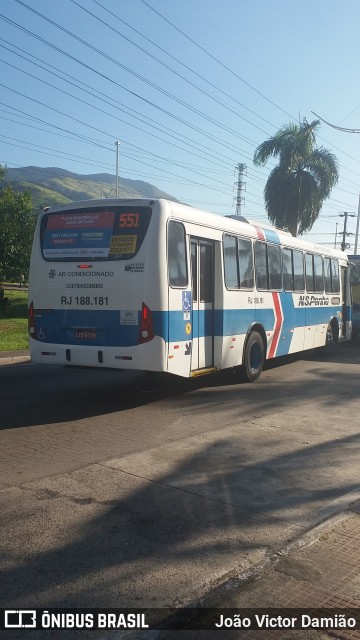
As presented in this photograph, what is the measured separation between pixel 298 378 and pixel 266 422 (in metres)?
4.80

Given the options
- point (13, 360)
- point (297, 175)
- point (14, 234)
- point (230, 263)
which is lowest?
point (13, 360)

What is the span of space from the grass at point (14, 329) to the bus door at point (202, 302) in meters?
7.60

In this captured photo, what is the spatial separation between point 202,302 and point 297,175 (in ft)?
86.0

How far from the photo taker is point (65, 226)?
9.82 m

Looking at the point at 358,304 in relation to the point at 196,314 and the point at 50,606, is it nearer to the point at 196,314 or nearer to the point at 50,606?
the point at 196,314

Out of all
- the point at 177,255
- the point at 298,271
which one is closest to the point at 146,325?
the point at 177,255

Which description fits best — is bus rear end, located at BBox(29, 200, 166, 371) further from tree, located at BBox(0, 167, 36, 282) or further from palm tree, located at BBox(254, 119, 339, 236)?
palm tree, located at BBox(254, 119, 339, 236)

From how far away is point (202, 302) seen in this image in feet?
33.8

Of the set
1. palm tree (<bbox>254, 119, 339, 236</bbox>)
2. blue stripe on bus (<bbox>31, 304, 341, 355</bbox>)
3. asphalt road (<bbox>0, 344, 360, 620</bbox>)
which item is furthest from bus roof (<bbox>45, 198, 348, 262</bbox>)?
palm tree (<bbox>254, 119, 339, 236</bbox>)

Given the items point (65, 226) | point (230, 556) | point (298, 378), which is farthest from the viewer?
point (298, 378)

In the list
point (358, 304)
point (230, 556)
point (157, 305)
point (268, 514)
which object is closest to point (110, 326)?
point (157, 305)

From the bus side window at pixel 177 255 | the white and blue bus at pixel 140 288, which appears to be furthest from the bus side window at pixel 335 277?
the bus side window at pixel 177 255

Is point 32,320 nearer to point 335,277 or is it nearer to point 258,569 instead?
point 258,569

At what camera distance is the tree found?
22.9m
